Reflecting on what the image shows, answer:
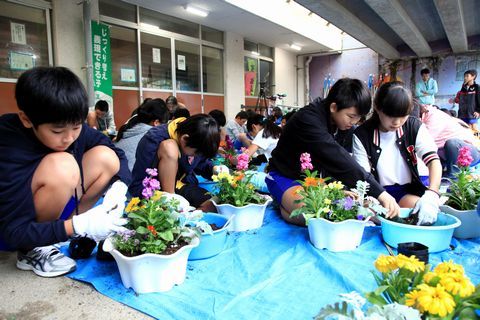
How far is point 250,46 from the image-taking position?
323 inches

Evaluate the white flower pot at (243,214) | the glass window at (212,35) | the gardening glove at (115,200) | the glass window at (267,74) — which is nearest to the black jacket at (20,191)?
the gardening glove at (115,200)

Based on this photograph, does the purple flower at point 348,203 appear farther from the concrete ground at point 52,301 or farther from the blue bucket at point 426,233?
the concrete ground at point 52,301

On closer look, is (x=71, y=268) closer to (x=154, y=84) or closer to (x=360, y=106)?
(x=360, y=106)

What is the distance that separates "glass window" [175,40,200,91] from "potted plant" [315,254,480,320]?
605cm

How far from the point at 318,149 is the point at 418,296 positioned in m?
1.05

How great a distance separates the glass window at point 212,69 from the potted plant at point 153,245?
19.9 feet

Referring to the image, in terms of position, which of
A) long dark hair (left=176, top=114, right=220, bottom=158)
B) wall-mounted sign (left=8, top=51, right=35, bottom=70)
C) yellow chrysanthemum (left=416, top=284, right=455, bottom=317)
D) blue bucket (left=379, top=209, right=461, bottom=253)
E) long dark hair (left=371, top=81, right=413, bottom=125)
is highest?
wall-mounted sign (left=8, top=51, right=35, bottom=70)

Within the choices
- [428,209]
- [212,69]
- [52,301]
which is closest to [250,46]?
[212,69]

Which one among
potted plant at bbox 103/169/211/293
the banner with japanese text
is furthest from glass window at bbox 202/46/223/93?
potted plant at bbox 103/169/211/293

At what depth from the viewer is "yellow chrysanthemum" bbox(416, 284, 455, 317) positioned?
589 millimetres

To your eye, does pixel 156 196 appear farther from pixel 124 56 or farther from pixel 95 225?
pixel 124 56

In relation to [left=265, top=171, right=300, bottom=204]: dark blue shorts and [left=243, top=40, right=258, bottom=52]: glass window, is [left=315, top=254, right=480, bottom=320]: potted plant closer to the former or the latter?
[left=265, top=171, right=300, bottom=204]: dark blue shorts

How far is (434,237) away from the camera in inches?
53.1

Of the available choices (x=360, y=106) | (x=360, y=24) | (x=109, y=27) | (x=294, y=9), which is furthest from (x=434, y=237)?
(x=294, y=9)
